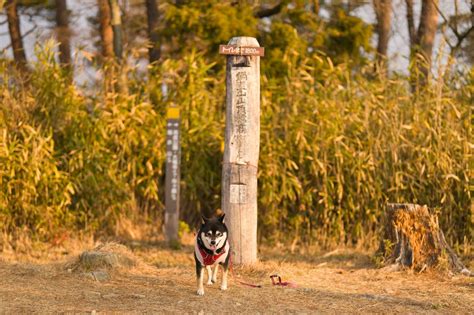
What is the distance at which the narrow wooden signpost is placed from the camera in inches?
376

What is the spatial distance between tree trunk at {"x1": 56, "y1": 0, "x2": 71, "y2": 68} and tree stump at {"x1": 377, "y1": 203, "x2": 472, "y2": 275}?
1061 cm

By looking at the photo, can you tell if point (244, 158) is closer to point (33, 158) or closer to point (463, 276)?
point (463, 276)

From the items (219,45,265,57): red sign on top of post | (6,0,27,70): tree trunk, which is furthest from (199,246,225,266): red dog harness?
(6,0,27,70): tree trunk

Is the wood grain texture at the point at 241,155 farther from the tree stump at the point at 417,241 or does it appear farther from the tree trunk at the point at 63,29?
the tree trunk at the point at 63,29

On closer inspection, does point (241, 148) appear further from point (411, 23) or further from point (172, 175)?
point (411, 23)

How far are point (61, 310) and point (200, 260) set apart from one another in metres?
1.20

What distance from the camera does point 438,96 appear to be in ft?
30.8

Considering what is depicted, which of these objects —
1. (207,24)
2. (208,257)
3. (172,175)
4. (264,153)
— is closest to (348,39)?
(207,24)

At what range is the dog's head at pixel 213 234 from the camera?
5807mm

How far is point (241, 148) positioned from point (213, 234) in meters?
1.88

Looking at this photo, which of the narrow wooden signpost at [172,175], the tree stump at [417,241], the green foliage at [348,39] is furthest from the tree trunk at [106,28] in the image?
the tree stump at [417,241]

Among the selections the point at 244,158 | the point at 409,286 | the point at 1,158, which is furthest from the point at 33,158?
the point at 409,286

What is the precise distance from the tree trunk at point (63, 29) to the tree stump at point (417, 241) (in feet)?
34.8

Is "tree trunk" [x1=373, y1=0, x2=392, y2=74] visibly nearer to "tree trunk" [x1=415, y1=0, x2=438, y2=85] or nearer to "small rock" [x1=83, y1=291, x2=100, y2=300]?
"tree trunk" [x1=415, y1=0, x2=438, y2=85]
